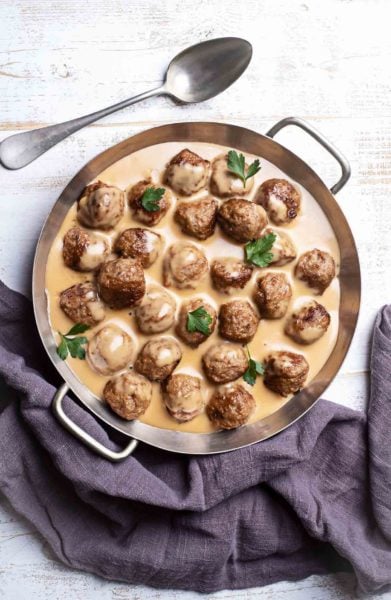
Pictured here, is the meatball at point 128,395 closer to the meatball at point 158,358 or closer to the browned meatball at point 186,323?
the meatball at point 158,358

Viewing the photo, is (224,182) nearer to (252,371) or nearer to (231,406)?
(252,371)

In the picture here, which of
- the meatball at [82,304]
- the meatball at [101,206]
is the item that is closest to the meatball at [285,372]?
the meatball at [82,304]

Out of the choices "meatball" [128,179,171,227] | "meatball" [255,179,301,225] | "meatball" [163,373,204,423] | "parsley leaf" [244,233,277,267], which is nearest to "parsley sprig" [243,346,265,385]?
"meatball" [163,373,204,423]

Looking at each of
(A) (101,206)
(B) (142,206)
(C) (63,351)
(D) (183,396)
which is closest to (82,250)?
(A) (101,206)

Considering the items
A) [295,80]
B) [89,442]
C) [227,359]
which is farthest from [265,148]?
[89,442]

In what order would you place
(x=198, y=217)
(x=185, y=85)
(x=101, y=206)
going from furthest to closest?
(x=185, y=85) < (x=198, y=217) < (x=101, y=206)
